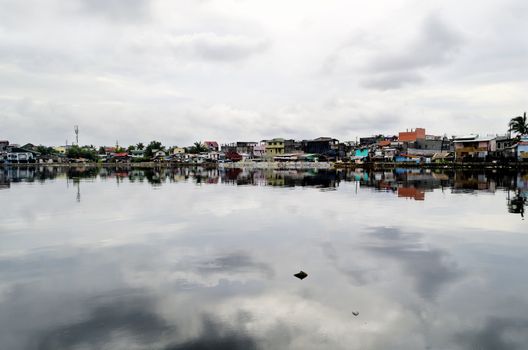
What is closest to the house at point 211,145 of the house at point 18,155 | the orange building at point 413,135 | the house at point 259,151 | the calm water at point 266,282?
A: the house at point 259,151

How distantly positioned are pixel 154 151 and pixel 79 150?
25.2 meters

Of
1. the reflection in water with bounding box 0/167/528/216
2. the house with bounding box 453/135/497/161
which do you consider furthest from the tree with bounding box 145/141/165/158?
the house with bounding box 453/135/497/161

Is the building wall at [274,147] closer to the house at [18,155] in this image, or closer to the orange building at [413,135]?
the orange building at [413,135]

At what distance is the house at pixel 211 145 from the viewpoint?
127m

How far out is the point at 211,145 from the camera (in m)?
130

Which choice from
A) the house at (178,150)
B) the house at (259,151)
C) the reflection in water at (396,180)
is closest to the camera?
the reflection in water at (396,180)

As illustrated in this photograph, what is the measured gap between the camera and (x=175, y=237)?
1406 centimetres

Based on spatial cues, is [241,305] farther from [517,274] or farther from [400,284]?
[517,274]

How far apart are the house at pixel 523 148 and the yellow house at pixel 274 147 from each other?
197 ft

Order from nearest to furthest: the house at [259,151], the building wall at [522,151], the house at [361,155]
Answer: the building wall at [522,151], the house at [361,155], the house at [259,151]

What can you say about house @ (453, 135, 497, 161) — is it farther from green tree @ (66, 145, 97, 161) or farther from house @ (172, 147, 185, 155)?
green tree @ (66, 145, 97, 161)

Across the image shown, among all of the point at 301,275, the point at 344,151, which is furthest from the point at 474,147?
the point at 301,275

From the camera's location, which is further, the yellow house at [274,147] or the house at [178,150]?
the house at [178,150]

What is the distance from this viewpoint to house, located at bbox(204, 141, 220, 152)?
127m
